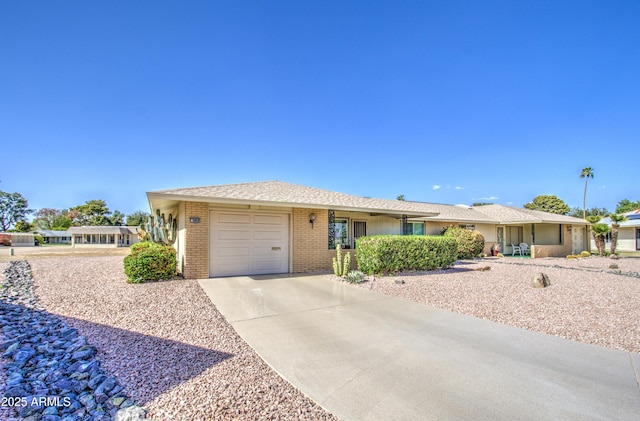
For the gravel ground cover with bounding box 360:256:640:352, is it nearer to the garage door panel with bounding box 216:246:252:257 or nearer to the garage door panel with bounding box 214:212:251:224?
the garage door panel with bounding box 216:246:252:257

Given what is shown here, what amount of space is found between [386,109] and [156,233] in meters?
12.5

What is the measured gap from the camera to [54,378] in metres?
3.04

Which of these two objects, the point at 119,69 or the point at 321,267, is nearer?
the point at 119,69

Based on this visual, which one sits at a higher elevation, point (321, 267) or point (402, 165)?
point (402, 165)

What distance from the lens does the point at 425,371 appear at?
3275mm

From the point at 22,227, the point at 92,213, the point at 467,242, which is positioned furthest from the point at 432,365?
the point at 22,227

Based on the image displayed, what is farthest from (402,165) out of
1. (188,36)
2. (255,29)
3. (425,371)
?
(425,371)

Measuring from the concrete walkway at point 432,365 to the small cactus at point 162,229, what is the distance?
23.9 feet

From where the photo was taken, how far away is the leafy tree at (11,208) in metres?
60.6

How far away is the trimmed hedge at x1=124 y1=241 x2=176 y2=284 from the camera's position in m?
8.32

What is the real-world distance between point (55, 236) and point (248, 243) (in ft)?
221

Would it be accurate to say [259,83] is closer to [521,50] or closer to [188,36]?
[188,36]

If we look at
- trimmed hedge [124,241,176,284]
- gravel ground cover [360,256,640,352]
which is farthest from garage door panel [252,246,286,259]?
gravel ground cover [360,256,640,352]

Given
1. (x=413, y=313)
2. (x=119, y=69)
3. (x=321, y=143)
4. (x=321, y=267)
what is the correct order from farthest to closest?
1. (x=321, y=143)
2. (x=321, y=267)
3. (x=119, y=69)
4. (x=413, y=313)
